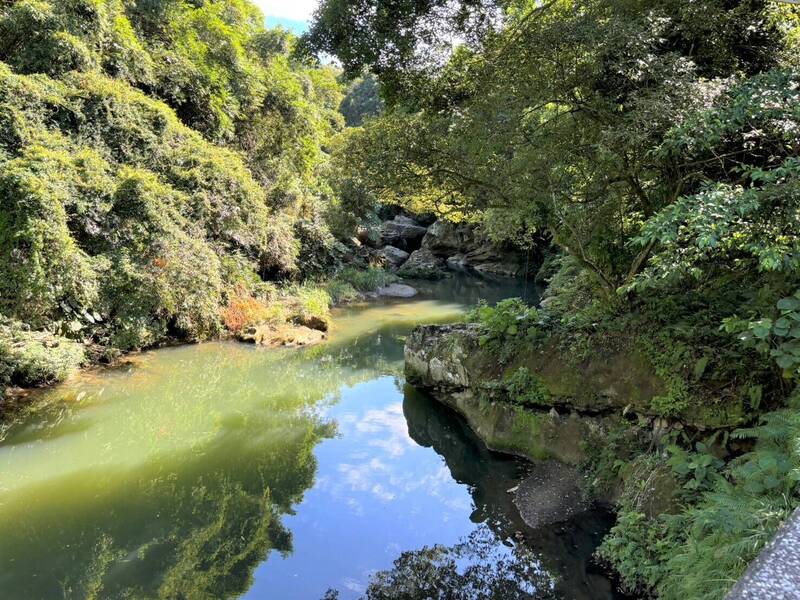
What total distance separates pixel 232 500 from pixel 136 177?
703cm

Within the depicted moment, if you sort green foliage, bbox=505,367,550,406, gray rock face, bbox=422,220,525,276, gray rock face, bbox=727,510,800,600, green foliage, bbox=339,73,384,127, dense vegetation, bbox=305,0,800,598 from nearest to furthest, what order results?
1. gray rock face, bbox=727,510,800,600
2. dense vegetation, bbox=305,0,800,598
3. green foliage, bbox=505,367,550,406
4. gray rock face, bbox=422,220,525,276
5. green foliage, bbox=339,73,384,127

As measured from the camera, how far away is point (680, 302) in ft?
18.7

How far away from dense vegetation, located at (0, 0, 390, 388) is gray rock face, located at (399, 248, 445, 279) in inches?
375

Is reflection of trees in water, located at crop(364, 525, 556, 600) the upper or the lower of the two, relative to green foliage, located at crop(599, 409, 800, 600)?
lower

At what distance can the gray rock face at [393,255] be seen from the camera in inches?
1040

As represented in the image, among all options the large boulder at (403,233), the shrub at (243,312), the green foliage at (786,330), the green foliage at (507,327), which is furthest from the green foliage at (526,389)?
the large boulder at (403,233)

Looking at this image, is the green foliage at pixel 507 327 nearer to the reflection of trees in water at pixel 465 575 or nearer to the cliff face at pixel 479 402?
the cliff face at pixel 479 402

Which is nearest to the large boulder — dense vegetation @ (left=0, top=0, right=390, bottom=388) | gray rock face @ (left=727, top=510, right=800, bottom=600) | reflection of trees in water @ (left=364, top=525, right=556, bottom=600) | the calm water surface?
dense vegetation @ (left=0, top=0, right=390, bottom=388)

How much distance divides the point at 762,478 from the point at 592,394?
2.51m

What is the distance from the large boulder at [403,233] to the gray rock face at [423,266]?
109cm

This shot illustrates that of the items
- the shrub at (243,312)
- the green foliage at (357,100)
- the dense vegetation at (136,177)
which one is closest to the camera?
the dense vegetation at (136,177)

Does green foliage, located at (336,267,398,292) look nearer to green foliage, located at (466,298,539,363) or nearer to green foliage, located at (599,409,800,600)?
green foliage, located at (466,298,539,363)

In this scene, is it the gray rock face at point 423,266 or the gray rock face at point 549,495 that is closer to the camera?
the gray rock face at point 549,495

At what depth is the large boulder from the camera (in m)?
30.1
